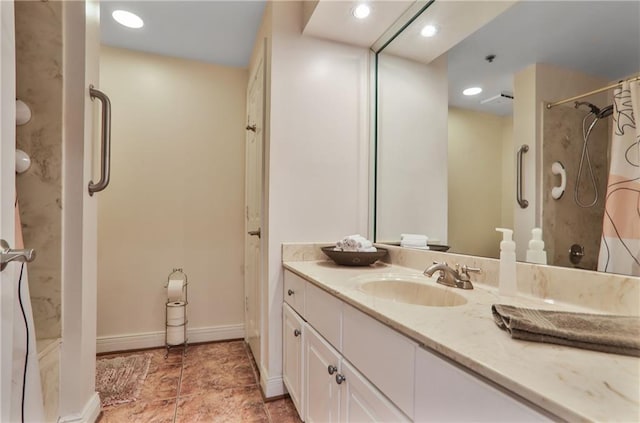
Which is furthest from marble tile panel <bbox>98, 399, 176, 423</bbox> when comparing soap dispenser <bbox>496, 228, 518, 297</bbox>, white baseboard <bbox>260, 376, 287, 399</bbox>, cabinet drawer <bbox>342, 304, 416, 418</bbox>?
soap dispenser <bbox>496, 228, 518, 297</bbox>

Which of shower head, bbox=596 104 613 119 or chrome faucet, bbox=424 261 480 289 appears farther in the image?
chrome faucet, bbox=424 261 480 289

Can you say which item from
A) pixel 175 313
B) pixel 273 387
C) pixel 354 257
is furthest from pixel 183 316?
pixel 354 257

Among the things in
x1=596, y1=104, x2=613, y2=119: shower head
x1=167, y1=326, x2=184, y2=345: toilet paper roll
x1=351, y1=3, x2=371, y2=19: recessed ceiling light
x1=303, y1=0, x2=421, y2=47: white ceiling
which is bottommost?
x1=167, y1=326, x2=184, y2=345: toilet paper roll

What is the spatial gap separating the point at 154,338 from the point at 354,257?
1.87 metres

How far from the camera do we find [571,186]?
911 mm

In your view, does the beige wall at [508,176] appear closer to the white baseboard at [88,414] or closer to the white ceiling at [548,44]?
the white ceiling at [548,44]

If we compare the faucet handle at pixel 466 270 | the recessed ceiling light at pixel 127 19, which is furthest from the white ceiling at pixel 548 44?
the recessed ceiling light at pixel 127 19

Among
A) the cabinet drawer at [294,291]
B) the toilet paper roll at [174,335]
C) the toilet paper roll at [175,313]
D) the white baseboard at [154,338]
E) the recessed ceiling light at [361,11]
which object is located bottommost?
the white baseboard at [154,338]

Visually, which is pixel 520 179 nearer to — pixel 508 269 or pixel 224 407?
pixel 508 269

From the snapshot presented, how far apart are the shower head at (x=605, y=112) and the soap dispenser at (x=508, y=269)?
0.41 m

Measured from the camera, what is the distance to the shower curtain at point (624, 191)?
30.6 inches

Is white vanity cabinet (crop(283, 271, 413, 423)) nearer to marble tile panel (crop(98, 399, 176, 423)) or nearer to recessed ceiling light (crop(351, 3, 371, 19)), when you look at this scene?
marble tile panel (crop(98, 399, 176, 423))

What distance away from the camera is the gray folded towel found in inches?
21.5

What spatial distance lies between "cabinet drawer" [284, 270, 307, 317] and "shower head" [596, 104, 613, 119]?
1.17 m
